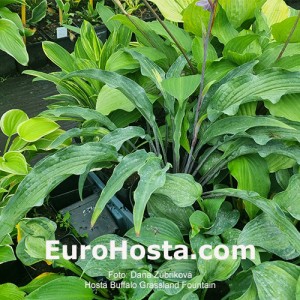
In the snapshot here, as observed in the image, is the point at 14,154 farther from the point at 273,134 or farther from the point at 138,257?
the point at 273,134

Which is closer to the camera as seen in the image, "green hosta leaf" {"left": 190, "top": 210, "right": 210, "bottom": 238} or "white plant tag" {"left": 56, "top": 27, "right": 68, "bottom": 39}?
"green hosta leaf" {"left": 190, "top": 210, "right": 210, "bottom": 238}

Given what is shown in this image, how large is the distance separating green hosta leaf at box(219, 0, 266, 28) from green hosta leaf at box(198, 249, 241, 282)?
0.82m

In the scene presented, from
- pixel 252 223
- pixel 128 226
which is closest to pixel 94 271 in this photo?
pixel 128 226

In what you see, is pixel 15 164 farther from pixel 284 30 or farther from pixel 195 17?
pixel 284 30

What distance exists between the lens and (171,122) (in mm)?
1300

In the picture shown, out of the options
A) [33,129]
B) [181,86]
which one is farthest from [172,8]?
[33,129]

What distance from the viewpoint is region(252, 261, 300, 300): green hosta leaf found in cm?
Answer: 94

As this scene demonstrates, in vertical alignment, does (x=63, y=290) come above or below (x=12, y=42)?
below

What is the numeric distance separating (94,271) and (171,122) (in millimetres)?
482

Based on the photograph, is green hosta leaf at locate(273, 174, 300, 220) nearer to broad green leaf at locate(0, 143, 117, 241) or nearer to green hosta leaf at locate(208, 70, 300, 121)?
green hosta leaf at locate(208, 70, 300, 121)

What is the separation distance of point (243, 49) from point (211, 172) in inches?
15.9

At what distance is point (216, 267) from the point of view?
1.01m

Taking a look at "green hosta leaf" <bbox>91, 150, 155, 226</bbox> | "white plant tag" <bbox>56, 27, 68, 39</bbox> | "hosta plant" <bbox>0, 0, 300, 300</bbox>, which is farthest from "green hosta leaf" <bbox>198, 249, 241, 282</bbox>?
"white plant tag" <bbox>56, 27, 68, 39</bbox>

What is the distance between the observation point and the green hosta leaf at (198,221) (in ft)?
3.47
